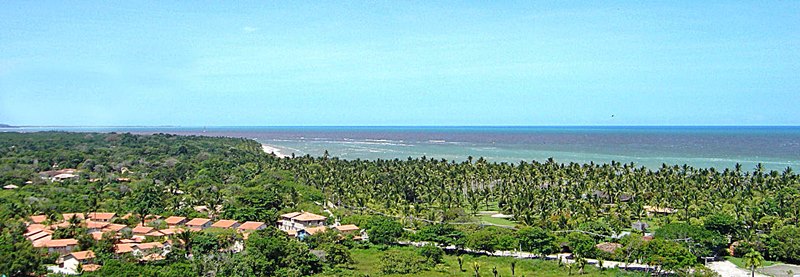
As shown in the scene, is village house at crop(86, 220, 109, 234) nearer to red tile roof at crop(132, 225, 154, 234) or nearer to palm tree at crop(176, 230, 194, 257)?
red tile roof at crop(132, 225, 154, 234)

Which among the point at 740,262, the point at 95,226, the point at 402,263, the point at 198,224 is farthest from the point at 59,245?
the point at 740,262

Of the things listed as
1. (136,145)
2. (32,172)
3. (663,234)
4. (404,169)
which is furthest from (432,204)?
(136,145)

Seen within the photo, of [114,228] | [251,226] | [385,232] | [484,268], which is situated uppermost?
[385,232]

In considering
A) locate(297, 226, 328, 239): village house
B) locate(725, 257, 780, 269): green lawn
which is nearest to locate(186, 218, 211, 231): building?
locate(297, 226, 328, 239): village house

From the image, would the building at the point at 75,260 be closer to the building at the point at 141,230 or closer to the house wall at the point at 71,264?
the house wall at the point at 71,264

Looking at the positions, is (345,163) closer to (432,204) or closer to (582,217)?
(432,204)

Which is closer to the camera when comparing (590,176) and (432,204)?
(432,204)

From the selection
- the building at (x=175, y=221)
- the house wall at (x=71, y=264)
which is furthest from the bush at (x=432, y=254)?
the building at (x=175, y=221)

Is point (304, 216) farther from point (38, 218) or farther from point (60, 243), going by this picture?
point (38, 218)
